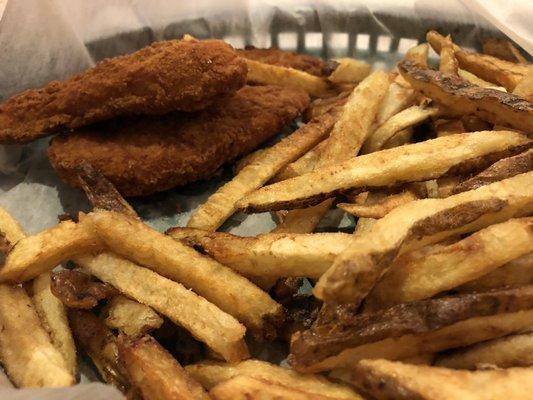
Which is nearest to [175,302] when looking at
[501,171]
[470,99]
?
[501,171]

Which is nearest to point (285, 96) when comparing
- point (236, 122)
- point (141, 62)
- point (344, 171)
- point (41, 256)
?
point (236, 122)

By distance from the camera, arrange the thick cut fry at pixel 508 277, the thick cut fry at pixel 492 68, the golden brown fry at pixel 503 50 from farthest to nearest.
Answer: the golden brown fry at pixel 503 50
the thick cut fry at pixel 492 68
the thick cut fry at pixel 508 277

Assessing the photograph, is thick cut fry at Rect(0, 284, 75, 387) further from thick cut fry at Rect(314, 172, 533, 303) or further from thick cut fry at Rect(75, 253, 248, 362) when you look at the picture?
thick cut fry at Rect(314, 172, 533, 303)

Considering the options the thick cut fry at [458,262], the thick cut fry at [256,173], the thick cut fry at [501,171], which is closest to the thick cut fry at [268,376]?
the thick cut fry at [458,262]

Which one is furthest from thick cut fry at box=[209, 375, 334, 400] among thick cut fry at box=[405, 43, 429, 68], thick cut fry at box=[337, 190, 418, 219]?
thick cut fry at box=[405, 43, 429, 68]

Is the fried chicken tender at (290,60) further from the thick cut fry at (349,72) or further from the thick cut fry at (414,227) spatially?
the thick cut fry at (414,227)

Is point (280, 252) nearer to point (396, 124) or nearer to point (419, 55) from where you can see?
point (396, 124)

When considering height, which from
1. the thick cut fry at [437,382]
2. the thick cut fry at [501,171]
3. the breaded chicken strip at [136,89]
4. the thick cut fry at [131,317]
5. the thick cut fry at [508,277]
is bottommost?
the thick cut fry at [131,317]
